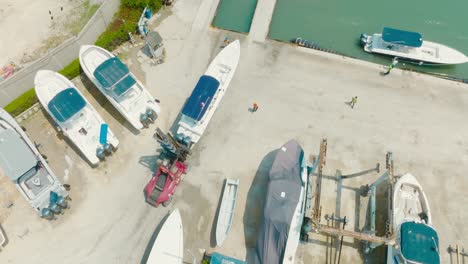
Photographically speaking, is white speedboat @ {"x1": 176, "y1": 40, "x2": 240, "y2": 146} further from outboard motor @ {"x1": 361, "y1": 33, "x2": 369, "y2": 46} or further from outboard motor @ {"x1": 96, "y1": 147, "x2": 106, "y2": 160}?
outboard motor @ {"x1": 361, "y1": 33, "x2": 369, "y2": 46}

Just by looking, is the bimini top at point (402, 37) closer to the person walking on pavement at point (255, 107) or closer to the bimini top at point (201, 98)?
the person walking on pavement at point (255, 107)

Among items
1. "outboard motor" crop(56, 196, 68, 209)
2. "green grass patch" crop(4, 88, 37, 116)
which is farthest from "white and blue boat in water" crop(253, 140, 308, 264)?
"green grass patch" crop(4, 88, 37, 116)

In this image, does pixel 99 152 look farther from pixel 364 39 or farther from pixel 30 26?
pixel 364 39

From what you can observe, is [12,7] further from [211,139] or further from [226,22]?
[211,139]

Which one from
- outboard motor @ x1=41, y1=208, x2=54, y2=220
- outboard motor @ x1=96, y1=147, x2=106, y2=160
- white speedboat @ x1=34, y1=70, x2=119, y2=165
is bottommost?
outboard motor @ x1=41, y1=208, x2=54, y2=220

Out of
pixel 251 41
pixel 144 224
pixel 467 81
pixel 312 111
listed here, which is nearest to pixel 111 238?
pixel 144 224

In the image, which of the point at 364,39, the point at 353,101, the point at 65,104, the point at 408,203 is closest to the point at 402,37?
the point at 364,39
